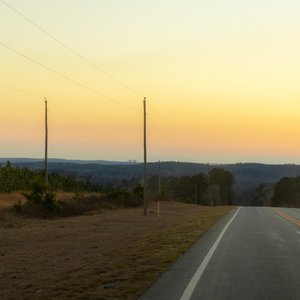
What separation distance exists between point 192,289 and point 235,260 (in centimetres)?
438

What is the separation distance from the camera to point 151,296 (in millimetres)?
8805

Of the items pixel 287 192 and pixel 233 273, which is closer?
pixel 233 273

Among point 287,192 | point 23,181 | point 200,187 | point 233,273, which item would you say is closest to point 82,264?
point 233,273

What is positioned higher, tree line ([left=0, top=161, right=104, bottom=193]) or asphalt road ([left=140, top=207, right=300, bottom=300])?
tree line ([left=0, top=161, right=104, bottom=193])

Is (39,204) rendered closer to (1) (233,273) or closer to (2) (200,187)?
(1) (233,273)

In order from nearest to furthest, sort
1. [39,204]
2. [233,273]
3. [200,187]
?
[233,273] → [39,204] → [200,187]

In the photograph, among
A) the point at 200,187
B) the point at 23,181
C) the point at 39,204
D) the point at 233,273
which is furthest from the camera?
the point at 200,187

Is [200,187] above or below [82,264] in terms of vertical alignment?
above

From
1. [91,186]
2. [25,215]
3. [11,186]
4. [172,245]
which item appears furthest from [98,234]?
[91,186]

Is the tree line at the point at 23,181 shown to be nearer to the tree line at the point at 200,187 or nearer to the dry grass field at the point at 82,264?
the dry grass field at the point at 82,264

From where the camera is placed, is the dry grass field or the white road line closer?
the white road line

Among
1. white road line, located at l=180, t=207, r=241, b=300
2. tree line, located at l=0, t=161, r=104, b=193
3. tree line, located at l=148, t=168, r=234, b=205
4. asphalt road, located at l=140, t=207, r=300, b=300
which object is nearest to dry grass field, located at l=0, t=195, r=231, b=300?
asphalt road, located at l=140, t=207, r=300, b=300

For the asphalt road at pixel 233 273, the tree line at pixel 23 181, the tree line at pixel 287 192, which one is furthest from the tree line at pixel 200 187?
the asphalt road at pixel 233 273

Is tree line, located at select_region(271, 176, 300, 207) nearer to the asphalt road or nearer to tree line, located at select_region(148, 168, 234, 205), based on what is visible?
tree line, located at select_region(148, 168, 234, 205)
